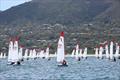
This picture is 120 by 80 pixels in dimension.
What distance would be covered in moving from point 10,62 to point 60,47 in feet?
99.0

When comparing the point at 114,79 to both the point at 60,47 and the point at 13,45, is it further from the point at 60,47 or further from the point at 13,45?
the point at 13,45

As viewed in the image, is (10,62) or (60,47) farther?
(10,62)

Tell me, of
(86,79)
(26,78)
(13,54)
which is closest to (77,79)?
(86,79)

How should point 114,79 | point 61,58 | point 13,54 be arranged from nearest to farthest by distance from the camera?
point 114,79, point 61,58, point 13,54

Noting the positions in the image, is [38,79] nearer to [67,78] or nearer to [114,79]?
[67,78]

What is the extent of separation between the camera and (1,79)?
9131cm

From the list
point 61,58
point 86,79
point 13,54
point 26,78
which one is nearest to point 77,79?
point 86,79

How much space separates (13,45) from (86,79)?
71884mm

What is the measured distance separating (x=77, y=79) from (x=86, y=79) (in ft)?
4.64

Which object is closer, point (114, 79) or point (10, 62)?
point (114, 79)

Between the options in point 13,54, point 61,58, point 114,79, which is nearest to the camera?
point 114,79

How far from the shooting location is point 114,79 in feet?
289

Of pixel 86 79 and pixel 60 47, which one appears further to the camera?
pixel 60 47

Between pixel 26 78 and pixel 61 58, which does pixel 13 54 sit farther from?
pixel 26 78
